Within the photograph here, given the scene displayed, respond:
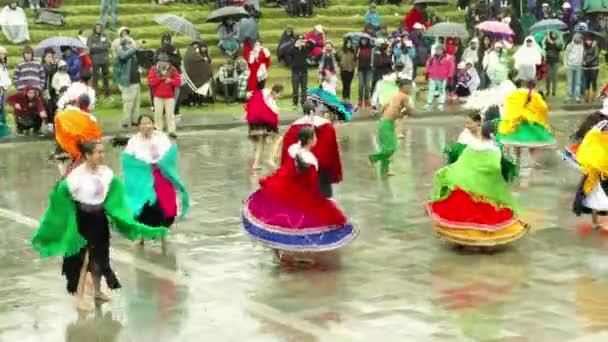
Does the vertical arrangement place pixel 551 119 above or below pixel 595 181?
below

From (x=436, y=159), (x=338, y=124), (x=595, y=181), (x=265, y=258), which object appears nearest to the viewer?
(x=265, y=258)

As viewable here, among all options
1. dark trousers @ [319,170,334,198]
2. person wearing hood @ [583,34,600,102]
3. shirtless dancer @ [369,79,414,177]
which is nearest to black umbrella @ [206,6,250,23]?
person wearing hood @ [583,34,600,102]

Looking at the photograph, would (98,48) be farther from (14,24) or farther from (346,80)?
(346,80)

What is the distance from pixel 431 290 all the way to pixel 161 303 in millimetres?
2569

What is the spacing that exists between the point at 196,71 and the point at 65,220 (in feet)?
52.5

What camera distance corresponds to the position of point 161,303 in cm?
1098

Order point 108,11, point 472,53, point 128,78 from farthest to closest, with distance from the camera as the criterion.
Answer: point 108,11 < point 472,53 < point 128,78

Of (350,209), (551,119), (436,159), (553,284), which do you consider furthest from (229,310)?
(551,119)

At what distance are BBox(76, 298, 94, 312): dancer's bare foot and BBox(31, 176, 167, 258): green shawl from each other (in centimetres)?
46

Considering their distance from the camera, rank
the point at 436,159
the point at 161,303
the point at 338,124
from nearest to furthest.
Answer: the point at 161,303 → the point at 436,159 → the point at 338,124

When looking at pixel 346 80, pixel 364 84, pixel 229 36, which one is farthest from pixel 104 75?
pixel 364 84

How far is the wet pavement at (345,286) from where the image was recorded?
10.0m

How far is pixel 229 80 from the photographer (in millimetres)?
27406

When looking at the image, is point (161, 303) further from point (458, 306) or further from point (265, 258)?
point (458, 306)
